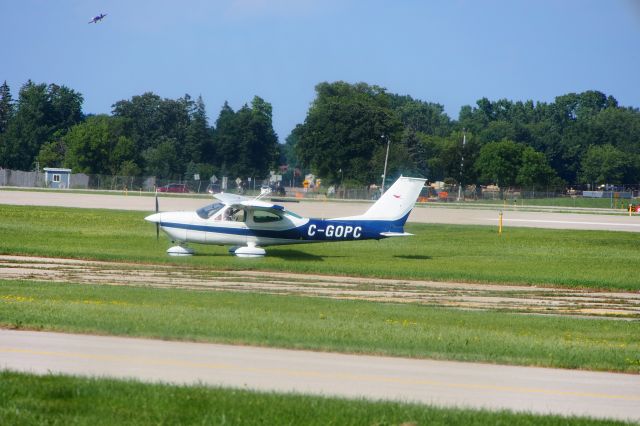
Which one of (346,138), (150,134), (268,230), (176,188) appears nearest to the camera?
(268,230)

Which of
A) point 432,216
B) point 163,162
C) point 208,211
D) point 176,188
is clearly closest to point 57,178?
point 176,188

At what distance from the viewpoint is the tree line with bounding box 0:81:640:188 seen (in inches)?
4719

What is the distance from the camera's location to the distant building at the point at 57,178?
108875 mm

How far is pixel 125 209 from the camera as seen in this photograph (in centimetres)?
5916

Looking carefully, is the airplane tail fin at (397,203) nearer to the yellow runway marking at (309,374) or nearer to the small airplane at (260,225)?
the small airplane at (260,225)

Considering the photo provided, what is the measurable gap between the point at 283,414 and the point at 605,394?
4.86m

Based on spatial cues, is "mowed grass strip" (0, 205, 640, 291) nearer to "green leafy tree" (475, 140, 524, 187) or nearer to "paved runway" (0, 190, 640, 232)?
"paved runway" (0, 190, 640, 232)

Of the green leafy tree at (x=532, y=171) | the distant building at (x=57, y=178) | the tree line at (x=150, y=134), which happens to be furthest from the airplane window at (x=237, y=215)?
the green leafy tree at (x=532, y=171)

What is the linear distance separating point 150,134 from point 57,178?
4848 centimetres

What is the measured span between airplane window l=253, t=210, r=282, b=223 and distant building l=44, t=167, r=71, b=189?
79.6 meters

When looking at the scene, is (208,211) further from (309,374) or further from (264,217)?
(309,374)

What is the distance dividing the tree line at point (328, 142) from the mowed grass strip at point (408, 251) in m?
67.5

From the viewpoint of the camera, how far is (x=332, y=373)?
1279 centimetres

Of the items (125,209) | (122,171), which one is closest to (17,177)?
(122,171)
